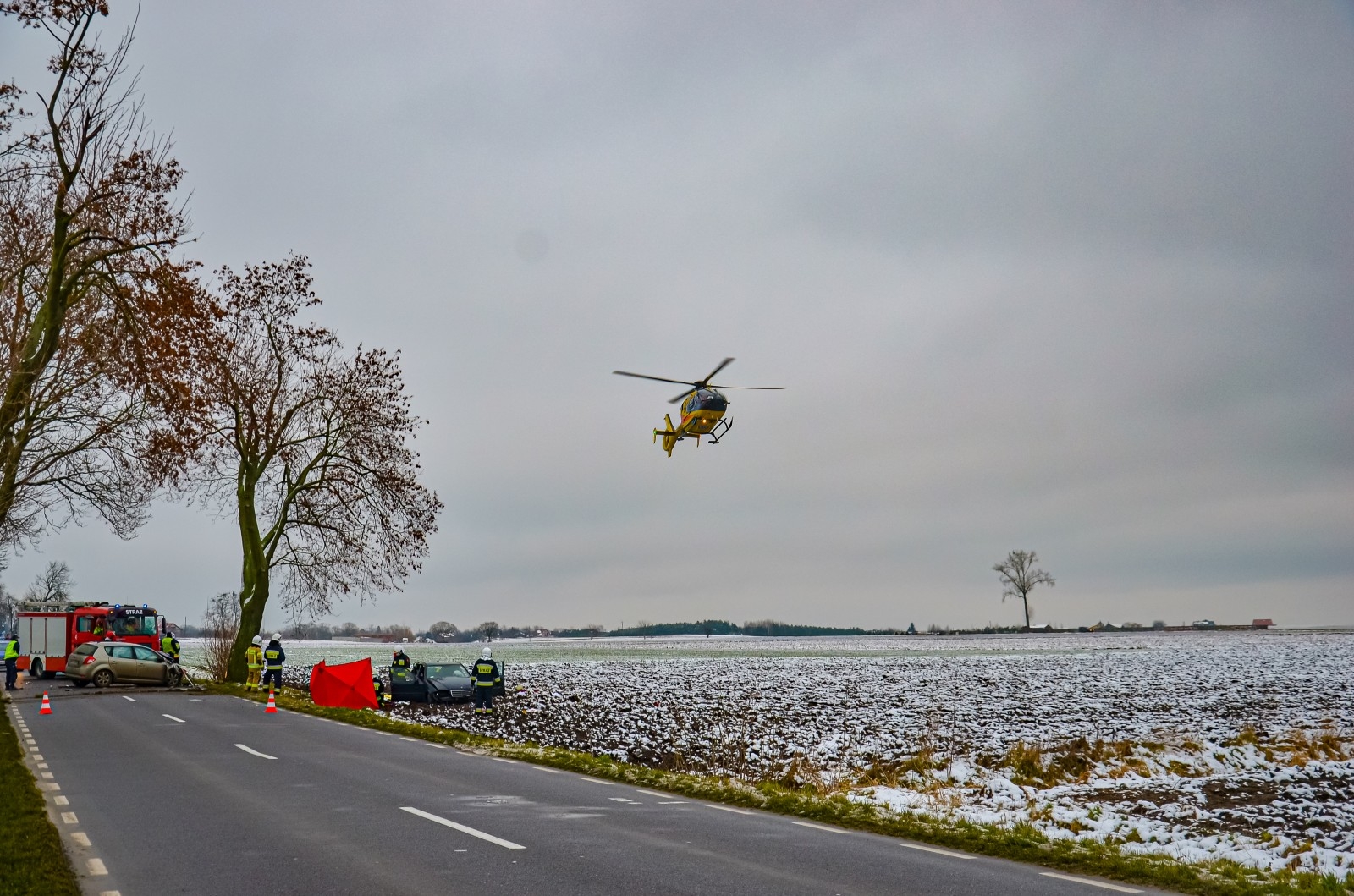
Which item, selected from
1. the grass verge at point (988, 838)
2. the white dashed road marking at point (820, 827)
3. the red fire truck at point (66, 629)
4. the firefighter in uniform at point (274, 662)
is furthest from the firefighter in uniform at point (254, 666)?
the white dashed road marking at point (820, 827)

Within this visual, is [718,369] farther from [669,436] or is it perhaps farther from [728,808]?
[728,808]

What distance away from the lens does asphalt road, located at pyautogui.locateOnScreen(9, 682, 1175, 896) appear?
8516 mm

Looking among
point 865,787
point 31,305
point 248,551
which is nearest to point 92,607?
point 248,551

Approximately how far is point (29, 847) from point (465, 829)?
393cm

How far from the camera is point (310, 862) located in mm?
9305

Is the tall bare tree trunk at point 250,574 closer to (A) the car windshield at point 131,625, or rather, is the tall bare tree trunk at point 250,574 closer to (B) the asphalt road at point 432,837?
(A) the car windshield at point 131,625

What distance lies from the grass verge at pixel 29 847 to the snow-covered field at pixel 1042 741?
927 centimetres

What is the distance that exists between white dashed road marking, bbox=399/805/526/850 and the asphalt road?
5 centimetres

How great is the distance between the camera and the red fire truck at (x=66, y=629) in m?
44.2

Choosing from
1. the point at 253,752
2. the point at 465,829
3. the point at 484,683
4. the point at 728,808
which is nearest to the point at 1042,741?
the point at 728,808

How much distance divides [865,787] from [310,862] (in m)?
8.94

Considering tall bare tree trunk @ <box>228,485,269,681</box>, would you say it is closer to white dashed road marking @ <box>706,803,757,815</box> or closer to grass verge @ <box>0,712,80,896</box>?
grass verge @ <box>0,712,80,896</box>

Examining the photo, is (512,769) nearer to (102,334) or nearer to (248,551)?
(102,334)

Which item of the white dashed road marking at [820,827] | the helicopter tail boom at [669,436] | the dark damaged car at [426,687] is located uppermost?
the helicopter tail boom at [669,436]
